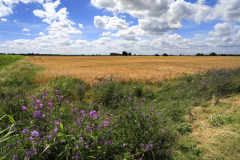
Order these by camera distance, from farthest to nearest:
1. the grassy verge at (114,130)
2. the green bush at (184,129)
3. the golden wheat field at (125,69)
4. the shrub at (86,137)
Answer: the golden wheat field at (125,69) → the green bush at (184,129) → the grassy verge at (114,130) → the shrub at (86,137)

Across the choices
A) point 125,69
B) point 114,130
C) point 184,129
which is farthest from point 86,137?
point 125,69

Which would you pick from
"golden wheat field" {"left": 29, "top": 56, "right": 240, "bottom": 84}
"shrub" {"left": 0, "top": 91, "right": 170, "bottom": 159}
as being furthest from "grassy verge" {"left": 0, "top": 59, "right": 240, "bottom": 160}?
"golden wheat field" {"left": 29, "top": 56, "right": 240, "bottom": 84}

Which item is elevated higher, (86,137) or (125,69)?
(125,69)

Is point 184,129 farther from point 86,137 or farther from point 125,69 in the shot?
point 125,69

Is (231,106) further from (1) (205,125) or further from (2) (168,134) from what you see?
(2) (168,134)

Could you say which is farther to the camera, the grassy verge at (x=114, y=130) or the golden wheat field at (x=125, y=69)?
the golden wheat field at (x=125, y=69)

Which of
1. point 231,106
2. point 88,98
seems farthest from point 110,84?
point 231,106

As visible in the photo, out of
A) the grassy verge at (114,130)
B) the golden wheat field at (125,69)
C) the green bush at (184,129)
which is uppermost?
the golden wheat field at (125,69)

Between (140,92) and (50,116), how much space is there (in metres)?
5.38

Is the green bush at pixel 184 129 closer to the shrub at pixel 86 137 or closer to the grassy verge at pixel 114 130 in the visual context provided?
the grassy verge at pixel 114 130

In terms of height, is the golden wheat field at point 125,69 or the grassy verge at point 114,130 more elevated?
the golden wheat field at point 125,69

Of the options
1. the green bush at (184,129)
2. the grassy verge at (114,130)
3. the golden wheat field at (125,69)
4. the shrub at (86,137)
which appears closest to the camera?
the shrub at (86,137)

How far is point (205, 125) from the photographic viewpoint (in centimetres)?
438

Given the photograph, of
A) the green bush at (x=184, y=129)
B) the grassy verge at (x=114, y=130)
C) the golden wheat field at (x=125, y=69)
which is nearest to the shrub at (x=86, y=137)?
the grassy verge at (x=114, y=130)
